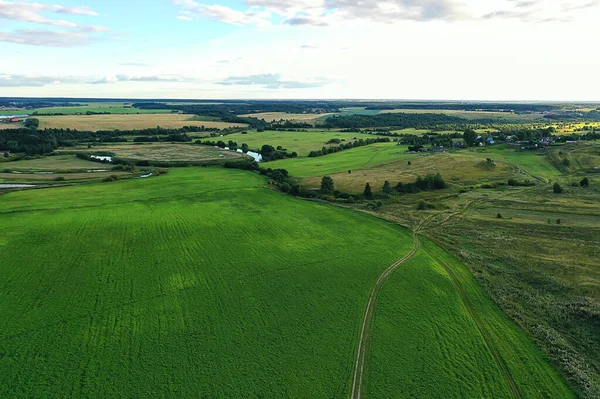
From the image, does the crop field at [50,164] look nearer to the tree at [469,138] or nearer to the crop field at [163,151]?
the crop field at [163,151]

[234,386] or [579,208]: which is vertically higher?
[579,208]

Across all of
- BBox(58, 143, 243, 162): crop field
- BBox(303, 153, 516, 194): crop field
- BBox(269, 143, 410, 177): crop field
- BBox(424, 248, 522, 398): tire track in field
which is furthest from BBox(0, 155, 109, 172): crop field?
BBox(424, 248, 522, 398): tire track in field

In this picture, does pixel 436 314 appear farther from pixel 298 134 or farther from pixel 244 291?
pixel 298 134

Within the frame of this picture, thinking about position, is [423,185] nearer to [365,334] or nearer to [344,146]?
[365,334]

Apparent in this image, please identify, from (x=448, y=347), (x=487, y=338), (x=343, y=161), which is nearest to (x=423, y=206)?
(x=487, y=338)

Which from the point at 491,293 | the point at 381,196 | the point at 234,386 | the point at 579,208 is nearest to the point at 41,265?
the point at 234,386

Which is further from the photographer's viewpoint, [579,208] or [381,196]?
[381,196]
